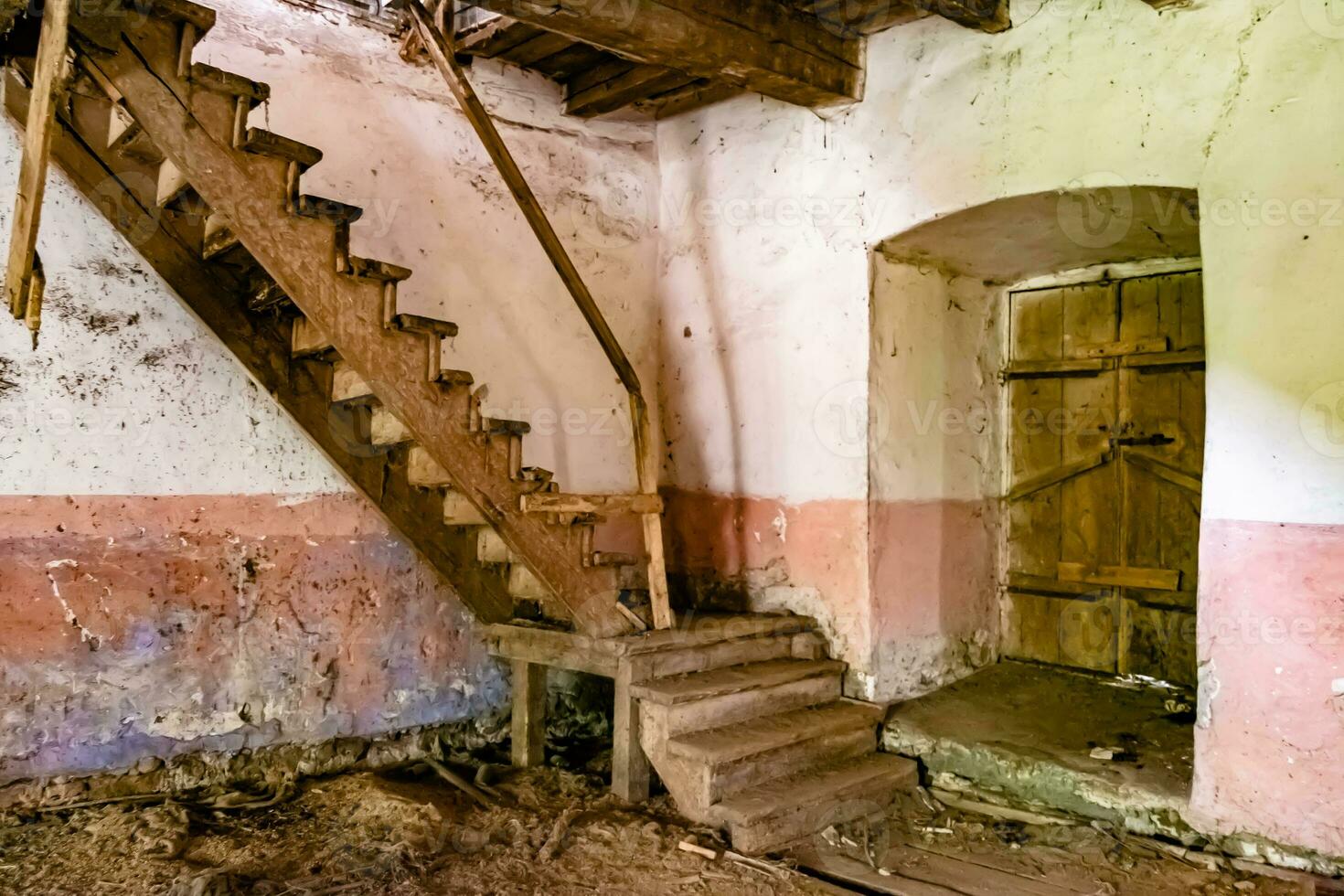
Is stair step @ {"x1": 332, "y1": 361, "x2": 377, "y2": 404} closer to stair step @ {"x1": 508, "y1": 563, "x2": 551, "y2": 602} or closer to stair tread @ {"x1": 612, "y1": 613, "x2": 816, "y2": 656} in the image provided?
stair step @ {"x1": 508, "y1": 563, "x2": 551, "y2": 602}

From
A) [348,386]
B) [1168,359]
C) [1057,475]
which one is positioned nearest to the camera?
[348,386]

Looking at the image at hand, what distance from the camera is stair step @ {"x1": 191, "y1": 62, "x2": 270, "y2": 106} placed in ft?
9.58

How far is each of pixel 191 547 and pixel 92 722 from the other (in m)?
0.78

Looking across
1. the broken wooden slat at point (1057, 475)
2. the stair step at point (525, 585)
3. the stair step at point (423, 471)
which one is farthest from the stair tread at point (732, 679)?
the broken wooden slat at point (1057, 475)

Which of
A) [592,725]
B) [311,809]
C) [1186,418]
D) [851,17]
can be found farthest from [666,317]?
[311,809]

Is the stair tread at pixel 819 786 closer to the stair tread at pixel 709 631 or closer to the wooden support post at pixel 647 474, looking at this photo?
the stair tread at pixel 709 631

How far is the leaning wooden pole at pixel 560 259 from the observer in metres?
3.47

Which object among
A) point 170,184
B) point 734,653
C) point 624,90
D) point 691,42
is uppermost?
point 624,90

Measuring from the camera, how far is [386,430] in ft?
12.4

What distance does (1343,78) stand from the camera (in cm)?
315

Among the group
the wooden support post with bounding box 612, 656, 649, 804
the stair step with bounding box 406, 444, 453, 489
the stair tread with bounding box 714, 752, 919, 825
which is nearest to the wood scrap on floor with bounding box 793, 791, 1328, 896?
the stair tread with bounding box 714, 752, 919, 825

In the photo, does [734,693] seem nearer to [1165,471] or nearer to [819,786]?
[819,786]

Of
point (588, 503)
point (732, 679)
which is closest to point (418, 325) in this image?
point (588, 503)

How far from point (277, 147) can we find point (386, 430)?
119 cm
